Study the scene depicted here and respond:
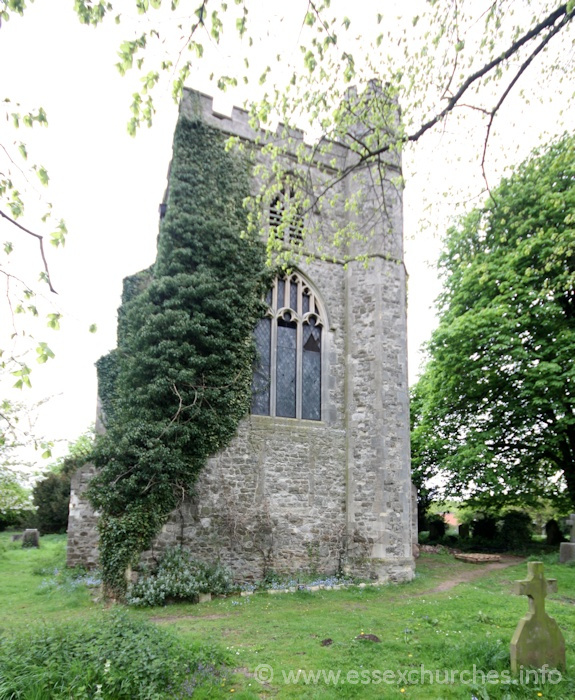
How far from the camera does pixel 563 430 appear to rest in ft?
48.2

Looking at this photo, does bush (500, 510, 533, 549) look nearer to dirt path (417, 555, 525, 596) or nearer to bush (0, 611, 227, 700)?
dirt path (417, 555, 525, 596)

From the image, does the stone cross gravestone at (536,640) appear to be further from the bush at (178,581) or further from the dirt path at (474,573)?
the bush at (178,581)

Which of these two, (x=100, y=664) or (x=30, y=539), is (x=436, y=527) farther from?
(x=100, y=664)

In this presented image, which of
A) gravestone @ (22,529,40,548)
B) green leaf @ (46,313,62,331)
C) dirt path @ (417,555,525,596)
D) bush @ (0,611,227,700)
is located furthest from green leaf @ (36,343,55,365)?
gravestone @ (22,529,40,548)

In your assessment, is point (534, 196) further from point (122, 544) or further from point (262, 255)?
point (122, 544)

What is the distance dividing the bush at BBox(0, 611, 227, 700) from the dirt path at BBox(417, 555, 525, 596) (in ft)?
21.6

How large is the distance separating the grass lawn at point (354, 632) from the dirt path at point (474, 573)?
0.15 m

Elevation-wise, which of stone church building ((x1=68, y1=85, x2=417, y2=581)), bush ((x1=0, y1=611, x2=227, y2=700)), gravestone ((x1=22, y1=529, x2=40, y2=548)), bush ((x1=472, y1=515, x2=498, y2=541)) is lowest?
gravestone ((x1=22, y1=529, x2=40, y2=548))

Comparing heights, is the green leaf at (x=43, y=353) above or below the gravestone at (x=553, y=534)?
above

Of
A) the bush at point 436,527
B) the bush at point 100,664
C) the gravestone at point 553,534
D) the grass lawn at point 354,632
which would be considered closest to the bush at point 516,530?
the gravestone at point 553,534

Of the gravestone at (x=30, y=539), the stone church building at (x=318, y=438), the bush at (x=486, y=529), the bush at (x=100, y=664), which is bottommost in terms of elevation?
the gravestone at (x=30, y=539)

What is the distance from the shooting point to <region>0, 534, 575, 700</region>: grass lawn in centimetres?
479

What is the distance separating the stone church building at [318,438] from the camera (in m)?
10.6

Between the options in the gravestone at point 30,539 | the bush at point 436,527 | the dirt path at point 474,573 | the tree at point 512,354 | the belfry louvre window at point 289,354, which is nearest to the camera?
the dirt path at point 474,573
